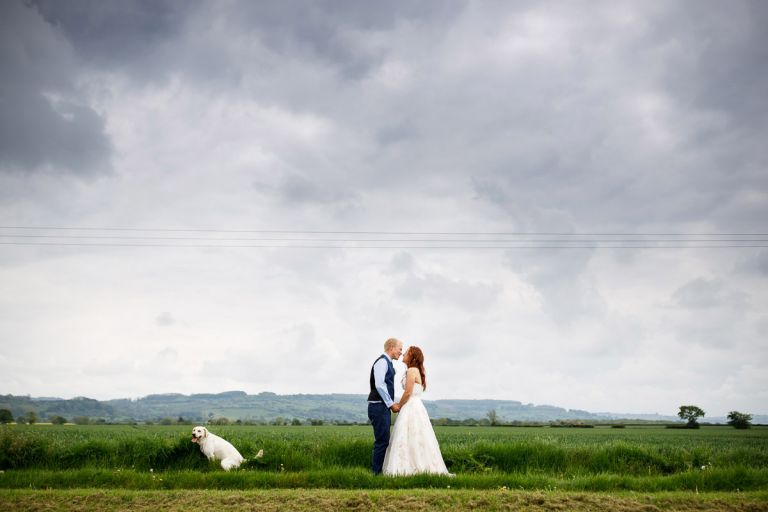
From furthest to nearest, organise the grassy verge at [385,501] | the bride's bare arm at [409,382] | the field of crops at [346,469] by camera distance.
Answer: the bride's bare arm at [409,382], the field of crops at [346,469], the grassy verge at [385,501]

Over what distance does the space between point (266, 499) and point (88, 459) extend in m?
8.51

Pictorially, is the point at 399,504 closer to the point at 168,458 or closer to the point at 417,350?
the point at 417,350

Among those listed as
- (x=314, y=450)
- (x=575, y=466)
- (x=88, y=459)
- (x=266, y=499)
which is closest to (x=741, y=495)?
(x=575, y=466)

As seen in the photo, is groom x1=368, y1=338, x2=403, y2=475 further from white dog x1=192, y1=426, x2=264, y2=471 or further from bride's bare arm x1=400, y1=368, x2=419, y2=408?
white dog x1=192, y1=426, x2=264, y2=471

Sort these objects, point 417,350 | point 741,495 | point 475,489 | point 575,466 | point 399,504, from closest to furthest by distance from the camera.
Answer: point 399,504 → point 741,495 → point 475,489 → point 417,350 → point 575,466

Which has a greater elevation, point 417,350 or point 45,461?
point 417,350

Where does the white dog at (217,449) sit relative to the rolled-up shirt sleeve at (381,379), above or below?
below

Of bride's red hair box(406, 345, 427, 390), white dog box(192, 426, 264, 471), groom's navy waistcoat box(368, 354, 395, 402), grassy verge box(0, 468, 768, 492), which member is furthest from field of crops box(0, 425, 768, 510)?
bride's red hair box(406, 345, 427, 390)

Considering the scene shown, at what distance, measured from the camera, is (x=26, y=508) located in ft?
36.5

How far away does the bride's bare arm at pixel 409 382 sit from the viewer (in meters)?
15.2

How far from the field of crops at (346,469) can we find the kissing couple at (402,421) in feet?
2.57

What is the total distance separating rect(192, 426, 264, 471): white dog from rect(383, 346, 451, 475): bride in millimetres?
4067

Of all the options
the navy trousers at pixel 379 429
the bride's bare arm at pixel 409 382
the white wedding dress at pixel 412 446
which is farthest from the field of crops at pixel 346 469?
the bride's bare arm at pixel 409 382

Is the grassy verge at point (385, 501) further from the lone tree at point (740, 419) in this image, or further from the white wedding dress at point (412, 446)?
the lone tree at point (740, 419)
